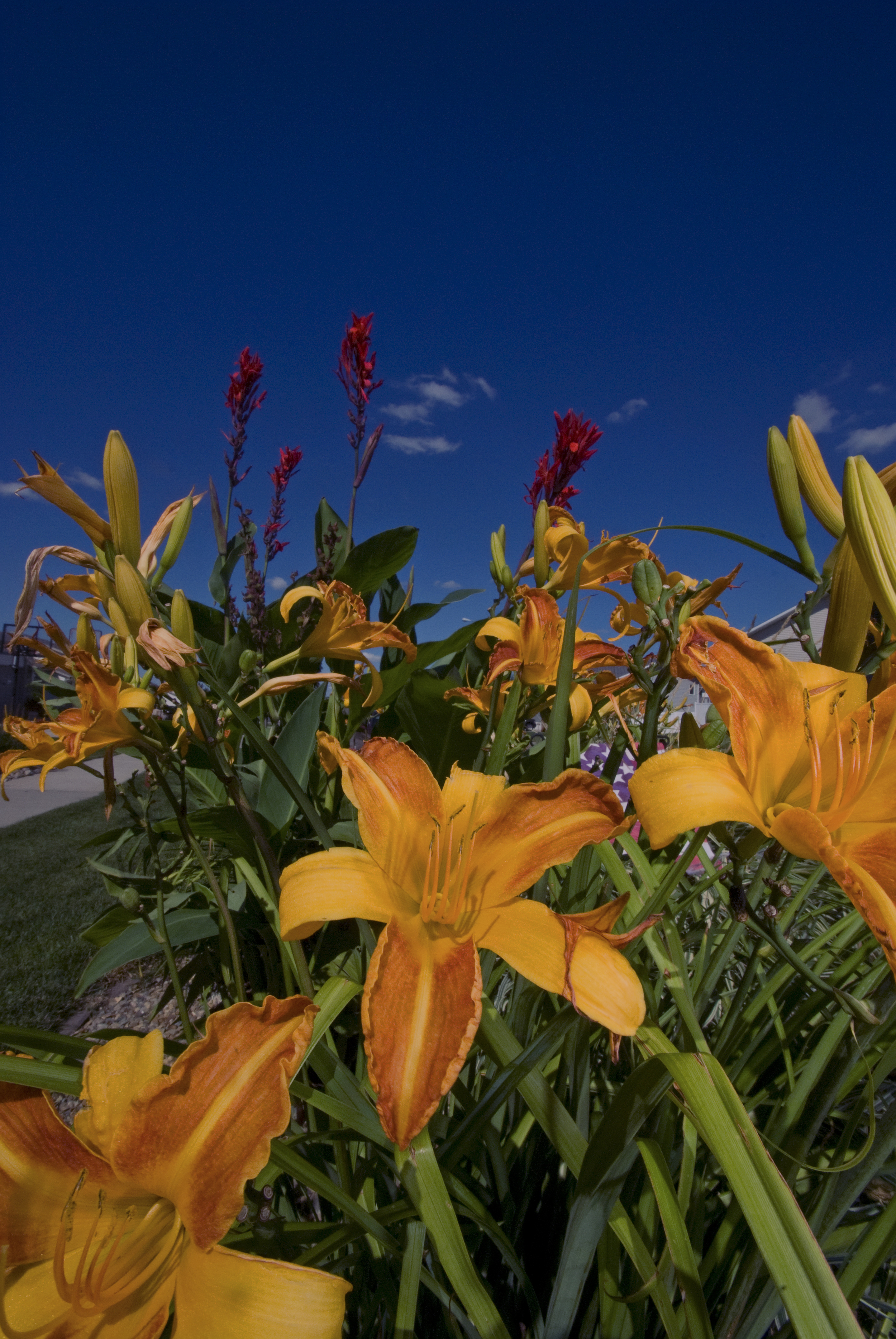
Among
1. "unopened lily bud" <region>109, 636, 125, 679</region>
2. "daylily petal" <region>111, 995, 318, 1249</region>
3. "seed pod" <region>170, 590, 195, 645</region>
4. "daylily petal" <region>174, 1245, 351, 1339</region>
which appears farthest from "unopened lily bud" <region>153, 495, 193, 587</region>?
"daylily petal" <region>174, 1245, 351, 1339</region>

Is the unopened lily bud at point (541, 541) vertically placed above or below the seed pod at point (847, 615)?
above

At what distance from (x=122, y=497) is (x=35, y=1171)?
0.67 metres

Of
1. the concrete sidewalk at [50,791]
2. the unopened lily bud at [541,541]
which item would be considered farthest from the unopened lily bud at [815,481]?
the concrete sidewalk at [50,791]

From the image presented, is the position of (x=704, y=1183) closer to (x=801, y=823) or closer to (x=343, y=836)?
(x=801, y=823)

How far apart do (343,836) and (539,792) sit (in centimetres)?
77

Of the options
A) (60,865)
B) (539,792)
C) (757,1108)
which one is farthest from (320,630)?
(60,865)

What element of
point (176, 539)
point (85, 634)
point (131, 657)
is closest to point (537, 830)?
point (131, 657)

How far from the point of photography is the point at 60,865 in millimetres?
4789

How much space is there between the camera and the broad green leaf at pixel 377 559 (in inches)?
66.1

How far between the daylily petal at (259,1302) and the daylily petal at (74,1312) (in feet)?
0.12

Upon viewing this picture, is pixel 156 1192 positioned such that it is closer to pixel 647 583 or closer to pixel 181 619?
pixel 181 619

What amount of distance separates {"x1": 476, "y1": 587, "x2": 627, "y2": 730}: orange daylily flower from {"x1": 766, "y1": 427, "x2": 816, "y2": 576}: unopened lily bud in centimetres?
35

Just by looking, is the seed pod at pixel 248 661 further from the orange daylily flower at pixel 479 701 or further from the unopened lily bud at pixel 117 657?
the orange daylily flower at pixel 479 701

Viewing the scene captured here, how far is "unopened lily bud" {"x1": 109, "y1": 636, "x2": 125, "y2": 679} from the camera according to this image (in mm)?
868
